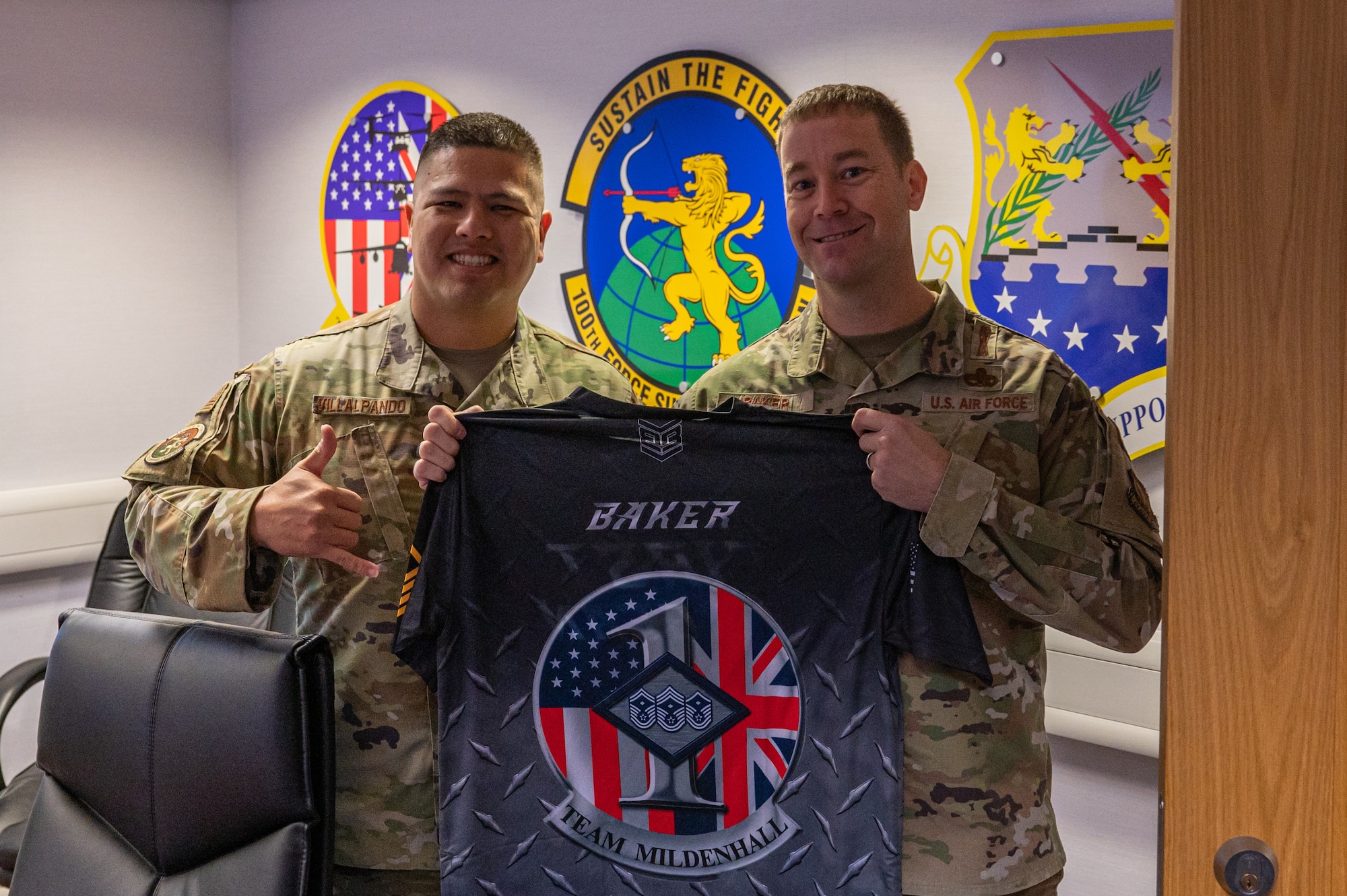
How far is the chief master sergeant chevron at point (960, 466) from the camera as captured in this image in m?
1.46

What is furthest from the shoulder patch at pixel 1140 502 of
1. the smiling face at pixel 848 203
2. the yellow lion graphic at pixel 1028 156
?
the yellow lion graphic at pixel 1028 156

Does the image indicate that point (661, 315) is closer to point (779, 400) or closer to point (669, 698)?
point (779, 400)

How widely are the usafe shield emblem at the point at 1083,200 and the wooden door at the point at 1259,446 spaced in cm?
127

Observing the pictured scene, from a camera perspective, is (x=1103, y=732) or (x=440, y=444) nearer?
(x=440, y=444)

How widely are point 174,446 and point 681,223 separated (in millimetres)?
1559

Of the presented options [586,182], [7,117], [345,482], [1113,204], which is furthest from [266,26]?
[1113,204]

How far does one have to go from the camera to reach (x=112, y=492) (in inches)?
147

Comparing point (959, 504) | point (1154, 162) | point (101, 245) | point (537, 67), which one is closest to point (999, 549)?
point (959, 504)

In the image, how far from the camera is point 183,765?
165 cm

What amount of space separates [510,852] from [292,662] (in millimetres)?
433

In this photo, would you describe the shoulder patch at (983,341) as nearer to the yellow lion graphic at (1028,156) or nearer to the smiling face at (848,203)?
the smiling face at (848,203)

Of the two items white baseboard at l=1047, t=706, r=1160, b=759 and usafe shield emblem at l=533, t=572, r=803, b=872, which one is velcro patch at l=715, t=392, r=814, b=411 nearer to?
usafe shield emblem at l=533, t=572, r=803, b=872

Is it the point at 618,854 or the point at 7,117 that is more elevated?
the point at 7,117

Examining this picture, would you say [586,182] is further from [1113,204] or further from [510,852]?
[510,852]
